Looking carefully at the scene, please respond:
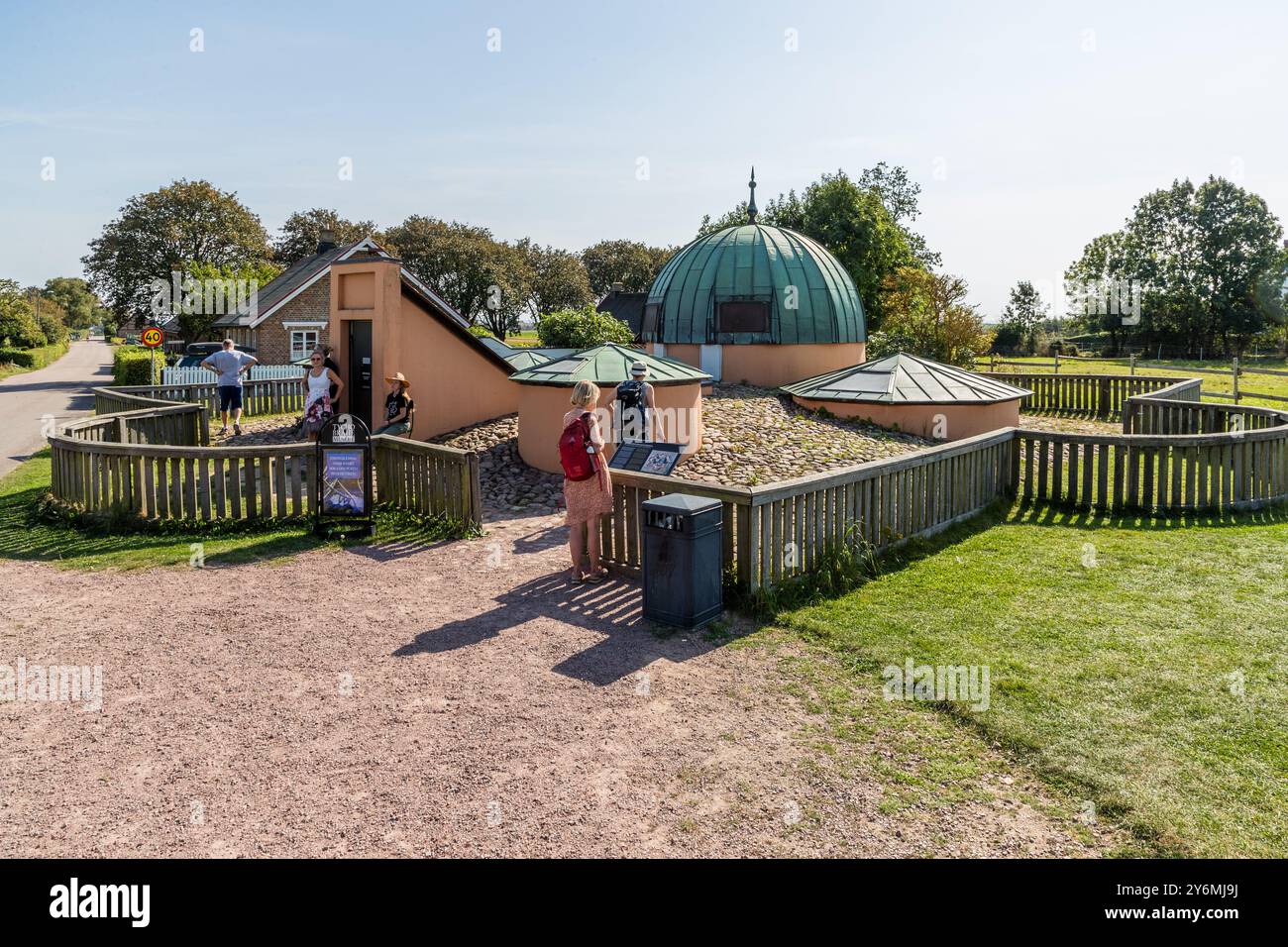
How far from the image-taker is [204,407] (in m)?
15.9

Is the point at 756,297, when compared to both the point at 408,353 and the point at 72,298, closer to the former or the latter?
the point at 408,353

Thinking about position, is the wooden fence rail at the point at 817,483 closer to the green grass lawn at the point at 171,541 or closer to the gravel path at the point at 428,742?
the green grass lawn at the point at 171,541

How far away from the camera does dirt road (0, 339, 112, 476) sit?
748 inches

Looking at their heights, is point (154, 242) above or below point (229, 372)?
above

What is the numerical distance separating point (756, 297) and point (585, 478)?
16.8 m

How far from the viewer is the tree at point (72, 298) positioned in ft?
452

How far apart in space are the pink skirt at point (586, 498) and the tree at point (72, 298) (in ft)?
512

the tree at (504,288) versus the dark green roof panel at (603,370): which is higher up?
the tree at (504,288)

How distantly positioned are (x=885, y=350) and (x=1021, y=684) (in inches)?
1099

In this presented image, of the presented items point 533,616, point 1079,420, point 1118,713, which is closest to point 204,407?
point 533,616

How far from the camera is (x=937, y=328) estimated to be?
32156 millimetres

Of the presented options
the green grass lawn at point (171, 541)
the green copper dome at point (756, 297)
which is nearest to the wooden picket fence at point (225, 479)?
the green grass lawn at point (171, 541)

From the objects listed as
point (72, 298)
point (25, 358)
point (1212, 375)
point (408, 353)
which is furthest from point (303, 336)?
point (72, 298)
